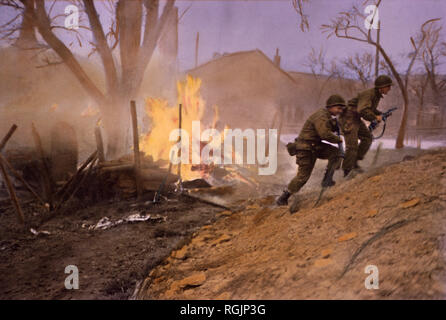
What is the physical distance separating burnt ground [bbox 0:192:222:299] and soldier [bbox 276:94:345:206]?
85.3 inches

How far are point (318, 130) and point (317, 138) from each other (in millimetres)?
238

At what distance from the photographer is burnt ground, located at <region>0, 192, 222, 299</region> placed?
9.98ft

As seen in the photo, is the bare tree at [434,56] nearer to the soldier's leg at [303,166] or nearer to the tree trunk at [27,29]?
the soldier's leg at [303,166]

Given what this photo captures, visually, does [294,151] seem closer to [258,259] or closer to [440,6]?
[258,259]

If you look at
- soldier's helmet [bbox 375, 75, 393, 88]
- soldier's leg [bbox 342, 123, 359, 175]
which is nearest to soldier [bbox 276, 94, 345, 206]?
soldier's leg [bbox 342, 123, 359, 175]

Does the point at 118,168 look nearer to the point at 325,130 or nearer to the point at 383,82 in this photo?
the point at 325,130

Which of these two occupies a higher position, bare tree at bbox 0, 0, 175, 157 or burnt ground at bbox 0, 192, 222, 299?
bare tree at bbox 0, 0, 175, 157

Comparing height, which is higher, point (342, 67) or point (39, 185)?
point (342, 67)

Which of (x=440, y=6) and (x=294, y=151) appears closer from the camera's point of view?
(x=440, y=6)

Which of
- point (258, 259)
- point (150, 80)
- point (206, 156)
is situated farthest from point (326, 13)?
point (150, 80)

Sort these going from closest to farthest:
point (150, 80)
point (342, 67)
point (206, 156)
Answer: point (342, 67), point (206, 156), point (150, 80)

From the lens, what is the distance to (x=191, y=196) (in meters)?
6.42

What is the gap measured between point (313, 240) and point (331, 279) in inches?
27.0

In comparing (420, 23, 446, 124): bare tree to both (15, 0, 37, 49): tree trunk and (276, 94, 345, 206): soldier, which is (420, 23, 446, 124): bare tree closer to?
(276, 94, 345, 206): soldier
